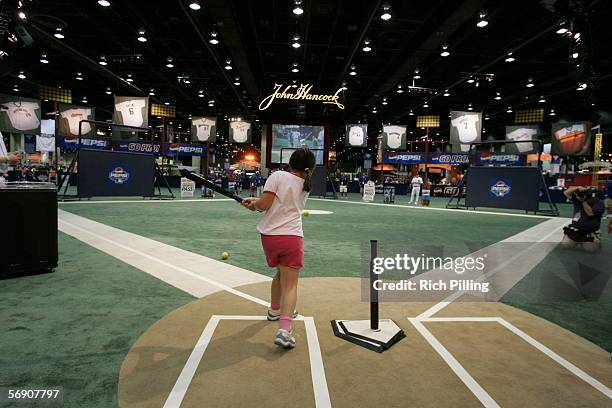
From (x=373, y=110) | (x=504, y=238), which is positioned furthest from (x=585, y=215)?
(x=373, y=110)

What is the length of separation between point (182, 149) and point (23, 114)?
446 inches

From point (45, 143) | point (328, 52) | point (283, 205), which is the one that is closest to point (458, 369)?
point (283, 205)

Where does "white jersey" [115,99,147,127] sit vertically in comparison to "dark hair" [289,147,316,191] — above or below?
Result: above

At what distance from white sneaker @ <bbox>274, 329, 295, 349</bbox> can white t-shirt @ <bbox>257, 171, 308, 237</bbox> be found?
0.83 metres

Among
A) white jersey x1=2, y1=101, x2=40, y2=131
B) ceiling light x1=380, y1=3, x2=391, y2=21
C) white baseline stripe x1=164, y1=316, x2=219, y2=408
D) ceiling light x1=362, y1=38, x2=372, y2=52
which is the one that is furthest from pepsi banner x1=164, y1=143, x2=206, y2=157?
white baseline stripe x1=164, y1=316, x2=219, y2=408

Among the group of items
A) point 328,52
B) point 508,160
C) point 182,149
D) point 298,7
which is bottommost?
point 508,160

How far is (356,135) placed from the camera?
105ft

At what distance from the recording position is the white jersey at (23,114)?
24.0 metres

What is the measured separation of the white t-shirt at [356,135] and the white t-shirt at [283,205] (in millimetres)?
29288

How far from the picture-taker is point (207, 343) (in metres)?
3.22

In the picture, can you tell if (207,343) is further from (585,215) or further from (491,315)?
(585,215)

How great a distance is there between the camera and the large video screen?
29781mm

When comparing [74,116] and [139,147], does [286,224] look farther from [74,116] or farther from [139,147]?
[74,116]

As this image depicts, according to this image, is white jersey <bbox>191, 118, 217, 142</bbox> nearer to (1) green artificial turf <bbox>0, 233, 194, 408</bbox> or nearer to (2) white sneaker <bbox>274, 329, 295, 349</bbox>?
(1) green artificial turf <bbox>0, 233, 194, 408</bbox>
